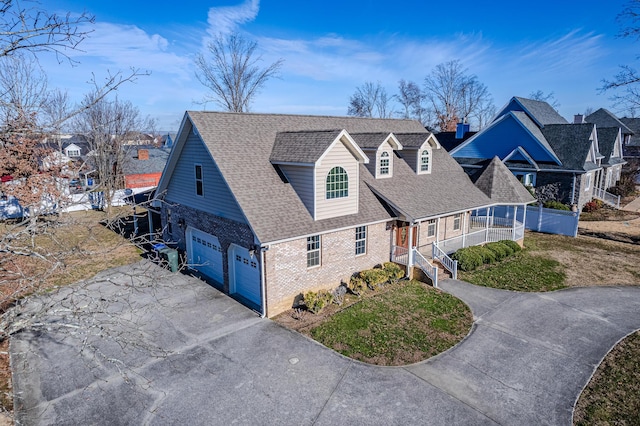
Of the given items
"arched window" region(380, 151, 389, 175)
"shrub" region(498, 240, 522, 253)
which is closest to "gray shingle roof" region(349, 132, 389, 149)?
"arched window" region(380, 151, 389, 175)

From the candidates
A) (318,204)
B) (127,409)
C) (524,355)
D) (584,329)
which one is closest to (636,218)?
(584,329)

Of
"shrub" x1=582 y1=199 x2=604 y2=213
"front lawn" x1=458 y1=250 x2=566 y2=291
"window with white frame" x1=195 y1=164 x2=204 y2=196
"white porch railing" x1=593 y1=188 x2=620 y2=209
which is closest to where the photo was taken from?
"window with white frame" x1=195 y1=164 x2=204 y2=196

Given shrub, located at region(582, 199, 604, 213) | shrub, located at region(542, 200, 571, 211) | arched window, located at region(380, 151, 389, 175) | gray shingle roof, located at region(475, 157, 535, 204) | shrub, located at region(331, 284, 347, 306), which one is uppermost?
arched window, located at region(380, 151, 389, 175)

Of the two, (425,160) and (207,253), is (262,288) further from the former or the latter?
(425,160)

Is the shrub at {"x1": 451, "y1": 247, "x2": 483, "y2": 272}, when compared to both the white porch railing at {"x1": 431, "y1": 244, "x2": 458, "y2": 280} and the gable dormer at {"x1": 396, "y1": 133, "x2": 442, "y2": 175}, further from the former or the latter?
the gable dormer at {"x1": 396, "y1": 133, "x2": 442, "y2": 175}

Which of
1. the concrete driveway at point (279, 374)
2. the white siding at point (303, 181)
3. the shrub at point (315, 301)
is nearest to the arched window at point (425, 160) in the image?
the white siding at point (303, 181)

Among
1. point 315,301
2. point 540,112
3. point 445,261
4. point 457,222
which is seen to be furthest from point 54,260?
point 540,112
